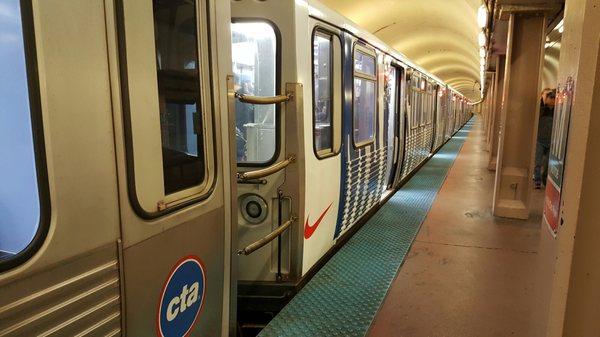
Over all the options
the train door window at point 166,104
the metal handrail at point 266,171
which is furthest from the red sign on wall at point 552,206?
the metal handrail at point 266,171

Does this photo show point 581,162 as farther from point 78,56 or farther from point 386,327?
point 386,327

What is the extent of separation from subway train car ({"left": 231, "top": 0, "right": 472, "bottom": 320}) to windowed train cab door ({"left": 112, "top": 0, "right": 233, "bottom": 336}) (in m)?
0.54

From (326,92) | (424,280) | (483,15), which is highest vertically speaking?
(483,15)

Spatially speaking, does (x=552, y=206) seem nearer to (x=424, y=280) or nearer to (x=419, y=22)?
(x=424, y=280)

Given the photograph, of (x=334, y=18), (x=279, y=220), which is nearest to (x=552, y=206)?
(x=279, y=220)

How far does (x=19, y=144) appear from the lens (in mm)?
1153

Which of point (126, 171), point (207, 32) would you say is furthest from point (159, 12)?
point (126, 171)

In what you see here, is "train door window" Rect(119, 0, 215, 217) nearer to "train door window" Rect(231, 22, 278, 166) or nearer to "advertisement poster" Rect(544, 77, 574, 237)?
"train door window" Rect(231, 22, 278, 166)

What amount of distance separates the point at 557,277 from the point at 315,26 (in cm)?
248

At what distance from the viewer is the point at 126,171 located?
143 cm

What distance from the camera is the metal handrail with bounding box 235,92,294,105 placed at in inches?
96.2

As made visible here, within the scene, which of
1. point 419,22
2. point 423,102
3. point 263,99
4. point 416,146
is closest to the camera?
point 263,99

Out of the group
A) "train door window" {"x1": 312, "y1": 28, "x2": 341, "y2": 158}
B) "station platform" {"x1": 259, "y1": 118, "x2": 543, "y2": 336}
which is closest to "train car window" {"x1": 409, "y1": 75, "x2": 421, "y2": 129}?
"station platform" {"x1": 259, "y1": 118, "x2": 543, "y2": 336}

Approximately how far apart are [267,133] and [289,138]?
0.64ft
